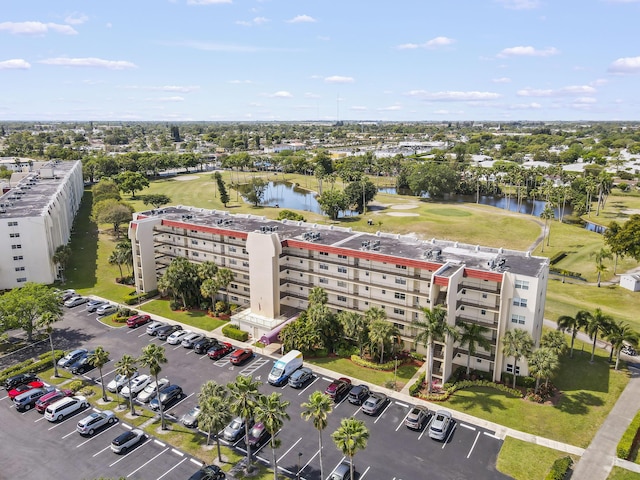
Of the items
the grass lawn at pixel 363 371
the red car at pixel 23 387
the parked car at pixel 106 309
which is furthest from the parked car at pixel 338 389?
the parked car at pixel 106 309

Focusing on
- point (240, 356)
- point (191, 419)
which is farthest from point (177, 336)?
Result: point (191, 419)

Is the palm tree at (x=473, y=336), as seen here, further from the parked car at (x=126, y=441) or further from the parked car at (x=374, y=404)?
the parked car at (x=126, y=441)

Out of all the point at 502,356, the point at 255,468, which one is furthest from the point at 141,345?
the point at 502,356

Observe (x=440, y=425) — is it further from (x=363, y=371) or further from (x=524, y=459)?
(x=363, y=371)

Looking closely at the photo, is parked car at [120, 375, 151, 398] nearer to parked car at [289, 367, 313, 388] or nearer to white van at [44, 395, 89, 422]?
white van at [44, 395, 89, 422]

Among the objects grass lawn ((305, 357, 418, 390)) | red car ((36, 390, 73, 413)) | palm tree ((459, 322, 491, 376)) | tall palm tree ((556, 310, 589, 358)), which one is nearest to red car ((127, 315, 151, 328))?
red car ((36, 390, 73, 413))

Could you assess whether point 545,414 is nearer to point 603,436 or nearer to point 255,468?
point 603,436
